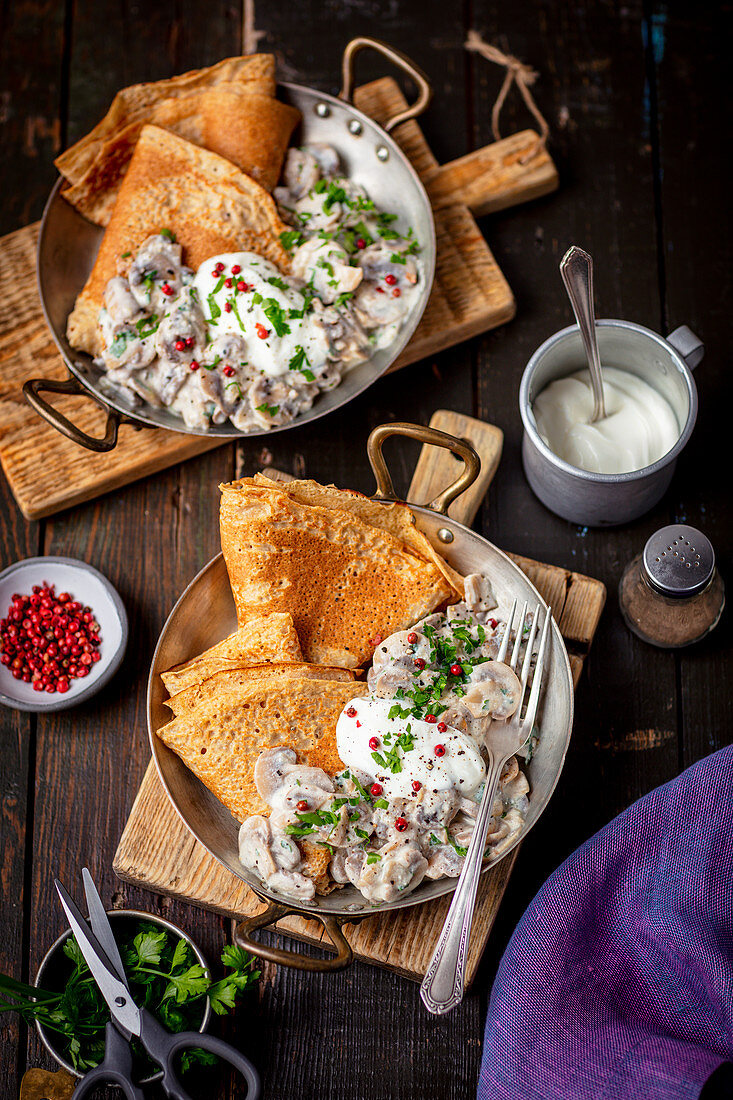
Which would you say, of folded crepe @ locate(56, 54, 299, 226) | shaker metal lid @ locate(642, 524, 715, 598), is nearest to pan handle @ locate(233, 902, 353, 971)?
shaker metal lid @ locate(642, 524, 715, 598)

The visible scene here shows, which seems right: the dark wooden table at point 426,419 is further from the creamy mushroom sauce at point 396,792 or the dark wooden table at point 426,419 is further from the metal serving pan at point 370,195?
the creamy mushroom sauce at point 396,792

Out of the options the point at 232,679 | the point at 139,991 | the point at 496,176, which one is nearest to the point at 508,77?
the point at 496,176

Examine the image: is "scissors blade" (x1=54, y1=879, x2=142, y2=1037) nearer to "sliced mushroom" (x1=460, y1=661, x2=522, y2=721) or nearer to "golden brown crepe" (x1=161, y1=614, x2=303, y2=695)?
"golden brown crepe" (x1=161, y1=614, x2=303, y2=695)

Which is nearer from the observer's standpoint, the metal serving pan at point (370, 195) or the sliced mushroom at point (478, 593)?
the sliced mushroom at point (478, 593)

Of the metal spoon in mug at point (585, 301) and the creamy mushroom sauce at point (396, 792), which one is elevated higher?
the metal spoon in mug at point (585, 301)

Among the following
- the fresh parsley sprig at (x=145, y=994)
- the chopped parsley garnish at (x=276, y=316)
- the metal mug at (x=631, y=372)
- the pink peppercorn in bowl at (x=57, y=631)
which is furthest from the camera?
the pink peppercorn in bowl at (x=57, y=631)

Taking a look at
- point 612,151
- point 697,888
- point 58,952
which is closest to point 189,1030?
point 58,952

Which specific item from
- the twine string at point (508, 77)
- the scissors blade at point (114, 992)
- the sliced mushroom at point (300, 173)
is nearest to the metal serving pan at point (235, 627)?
the scissors blade at point (114, 992)
